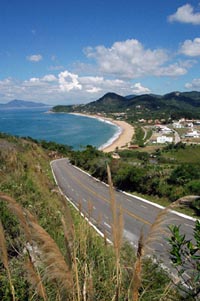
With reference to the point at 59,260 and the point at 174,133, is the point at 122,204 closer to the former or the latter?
the point at 59,260

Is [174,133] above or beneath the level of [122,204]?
beneath

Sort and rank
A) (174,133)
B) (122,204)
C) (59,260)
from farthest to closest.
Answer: (174,133) < (122,204) < (59,260)

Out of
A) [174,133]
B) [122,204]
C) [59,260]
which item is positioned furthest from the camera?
[174,133]

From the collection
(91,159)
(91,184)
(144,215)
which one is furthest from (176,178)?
(91,159)

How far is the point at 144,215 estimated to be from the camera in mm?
18250

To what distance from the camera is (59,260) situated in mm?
1783

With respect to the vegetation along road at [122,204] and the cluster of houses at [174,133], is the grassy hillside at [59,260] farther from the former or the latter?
the cluster of houses at [174,133]

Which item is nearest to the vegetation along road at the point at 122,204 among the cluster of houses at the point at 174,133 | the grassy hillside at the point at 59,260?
the grassy hillside at the point at 59,260

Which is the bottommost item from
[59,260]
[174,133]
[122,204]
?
[174,133]

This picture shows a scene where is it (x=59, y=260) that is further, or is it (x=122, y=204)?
(x=122, y=204)

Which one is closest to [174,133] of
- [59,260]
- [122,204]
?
[122,204]

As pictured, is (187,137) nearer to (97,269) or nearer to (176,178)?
(176,178)

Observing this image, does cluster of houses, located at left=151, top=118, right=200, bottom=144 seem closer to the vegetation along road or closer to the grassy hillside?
the vegetation along road

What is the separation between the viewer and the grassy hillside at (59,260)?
6.11 ft
